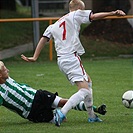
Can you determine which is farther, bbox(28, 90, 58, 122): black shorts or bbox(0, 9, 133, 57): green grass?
bbox(0, 9, 133, 57): green grass

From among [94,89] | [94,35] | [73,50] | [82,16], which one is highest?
[82,16]

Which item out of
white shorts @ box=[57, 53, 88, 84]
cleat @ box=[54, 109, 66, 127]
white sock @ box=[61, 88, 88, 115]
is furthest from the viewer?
white shorts @ box=[57, 53, 88, 84]

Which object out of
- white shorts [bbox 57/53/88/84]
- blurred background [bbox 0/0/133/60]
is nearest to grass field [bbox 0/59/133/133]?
white shorts [bbox 57/53/88/84]

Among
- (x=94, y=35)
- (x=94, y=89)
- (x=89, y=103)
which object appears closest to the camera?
(x=89, y=103)

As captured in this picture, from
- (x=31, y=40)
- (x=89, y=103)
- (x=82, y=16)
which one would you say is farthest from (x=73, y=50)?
(x=31, y=40)

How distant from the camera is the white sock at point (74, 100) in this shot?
7828 millimetres

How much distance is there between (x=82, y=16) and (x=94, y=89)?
13.1 ft

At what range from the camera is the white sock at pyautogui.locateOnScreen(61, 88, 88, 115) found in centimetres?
783

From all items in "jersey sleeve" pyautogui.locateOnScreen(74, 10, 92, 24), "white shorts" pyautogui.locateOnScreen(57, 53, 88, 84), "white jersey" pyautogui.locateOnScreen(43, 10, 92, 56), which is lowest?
"white shorts" pyautogui.locateOnScreen(57, 53, 88, 84)

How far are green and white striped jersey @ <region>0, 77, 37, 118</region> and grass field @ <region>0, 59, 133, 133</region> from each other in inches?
8.1

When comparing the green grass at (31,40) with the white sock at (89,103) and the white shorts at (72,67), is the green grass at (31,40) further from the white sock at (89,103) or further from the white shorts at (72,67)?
the white shorts at (72,67)

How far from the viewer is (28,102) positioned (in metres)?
8.25

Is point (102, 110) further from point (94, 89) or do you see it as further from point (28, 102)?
point (94, 89)

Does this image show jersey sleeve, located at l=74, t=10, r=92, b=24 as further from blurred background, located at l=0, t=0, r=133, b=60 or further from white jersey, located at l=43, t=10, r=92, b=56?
blurred background, located at l=0, t=0, r=133, b=60
